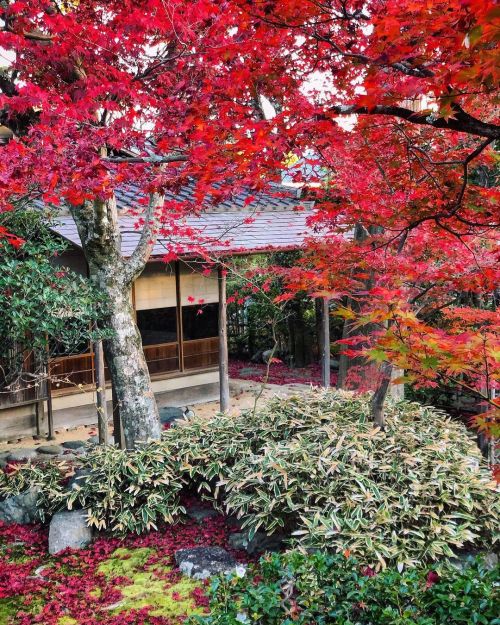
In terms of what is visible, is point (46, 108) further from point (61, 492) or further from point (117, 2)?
point (61, 492)

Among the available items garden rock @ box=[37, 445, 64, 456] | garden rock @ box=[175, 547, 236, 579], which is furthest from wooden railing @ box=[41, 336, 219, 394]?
garden rock @ box=[175, 547, 236, 579]

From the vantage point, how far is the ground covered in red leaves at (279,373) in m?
14.3

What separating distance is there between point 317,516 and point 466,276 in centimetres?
306

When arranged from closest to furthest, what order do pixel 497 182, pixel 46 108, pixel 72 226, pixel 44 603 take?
pixel 44 603 < pixel 46 108 < pixel 72 226 < pixel 497 182

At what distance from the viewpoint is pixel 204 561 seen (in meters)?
5.30

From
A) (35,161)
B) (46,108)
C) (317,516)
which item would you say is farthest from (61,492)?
(46,108)

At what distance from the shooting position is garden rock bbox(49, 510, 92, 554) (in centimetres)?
587

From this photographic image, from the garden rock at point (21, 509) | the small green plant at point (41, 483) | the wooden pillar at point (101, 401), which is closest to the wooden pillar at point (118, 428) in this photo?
the wooden pillar at point (101, 401)

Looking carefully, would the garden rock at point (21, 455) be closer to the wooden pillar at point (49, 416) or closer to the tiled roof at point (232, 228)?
the wooden pillar at point (49, 416)

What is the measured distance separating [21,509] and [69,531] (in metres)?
0.85

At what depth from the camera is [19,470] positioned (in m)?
6.91

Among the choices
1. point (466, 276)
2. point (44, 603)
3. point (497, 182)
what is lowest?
point (44, 603)

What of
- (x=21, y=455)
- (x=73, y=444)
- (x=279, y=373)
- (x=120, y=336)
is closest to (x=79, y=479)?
(x=120, y=336)

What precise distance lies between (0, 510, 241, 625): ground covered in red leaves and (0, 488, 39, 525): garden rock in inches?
4.9
